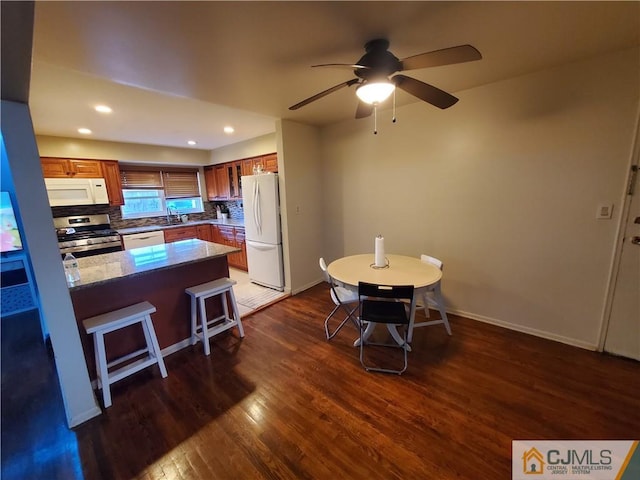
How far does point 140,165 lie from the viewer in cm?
497

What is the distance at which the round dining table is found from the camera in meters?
2.09

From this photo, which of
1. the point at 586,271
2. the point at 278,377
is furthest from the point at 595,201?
the point at 278,377

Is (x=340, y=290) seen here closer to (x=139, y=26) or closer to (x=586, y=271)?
(x=586, y=271)

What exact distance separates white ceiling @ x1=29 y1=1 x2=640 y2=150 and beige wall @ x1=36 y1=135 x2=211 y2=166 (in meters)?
1.63

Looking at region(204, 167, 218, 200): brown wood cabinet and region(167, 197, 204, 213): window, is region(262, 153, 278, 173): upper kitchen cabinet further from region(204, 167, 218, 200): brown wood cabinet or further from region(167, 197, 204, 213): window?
region(167, 197, 204, 213): window

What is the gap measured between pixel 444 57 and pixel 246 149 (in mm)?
4109

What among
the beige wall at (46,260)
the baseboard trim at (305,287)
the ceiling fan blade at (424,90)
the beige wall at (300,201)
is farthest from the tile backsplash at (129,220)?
the ceiling fan blade at (424,90)

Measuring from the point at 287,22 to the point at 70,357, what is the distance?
2422 mm

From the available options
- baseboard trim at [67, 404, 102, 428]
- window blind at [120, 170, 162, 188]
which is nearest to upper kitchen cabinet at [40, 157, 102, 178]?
window blind at [120, 170, 162, 188]

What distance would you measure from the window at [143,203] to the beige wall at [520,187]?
4.38 meters

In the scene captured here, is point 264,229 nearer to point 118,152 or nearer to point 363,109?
point 363,109

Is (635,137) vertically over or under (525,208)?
over

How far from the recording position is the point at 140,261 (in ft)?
7.41

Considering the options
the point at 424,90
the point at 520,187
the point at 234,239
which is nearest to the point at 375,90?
the point at 424,90
